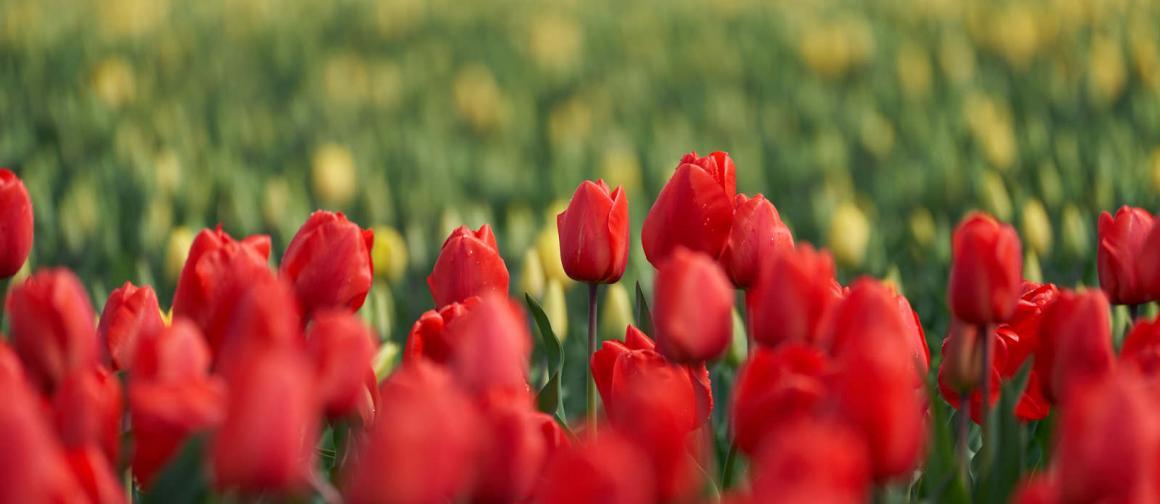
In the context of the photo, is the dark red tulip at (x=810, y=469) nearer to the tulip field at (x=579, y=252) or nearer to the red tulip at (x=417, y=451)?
the tulip field at (x=579, y=252)

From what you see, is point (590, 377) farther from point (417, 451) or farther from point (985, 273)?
point (417, 451)

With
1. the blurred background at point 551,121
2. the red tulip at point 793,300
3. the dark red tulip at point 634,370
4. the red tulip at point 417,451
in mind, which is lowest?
the blurred background at point 551,121

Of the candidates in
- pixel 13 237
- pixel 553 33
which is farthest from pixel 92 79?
pixel 13 237

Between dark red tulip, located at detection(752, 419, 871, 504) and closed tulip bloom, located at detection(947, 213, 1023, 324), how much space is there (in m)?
0.48

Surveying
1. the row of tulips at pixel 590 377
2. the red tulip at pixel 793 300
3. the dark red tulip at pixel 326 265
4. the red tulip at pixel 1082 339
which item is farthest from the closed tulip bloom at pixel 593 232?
the red tulip at pixel 1082 339

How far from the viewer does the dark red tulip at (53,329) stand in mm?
1041

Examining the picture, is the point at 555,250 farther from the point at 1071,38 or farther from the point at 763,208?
the point at 1071,38

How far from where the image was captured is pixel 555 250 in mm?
2547

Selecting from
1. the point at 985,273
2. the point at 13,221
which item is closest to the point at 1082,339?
the point at 985,273

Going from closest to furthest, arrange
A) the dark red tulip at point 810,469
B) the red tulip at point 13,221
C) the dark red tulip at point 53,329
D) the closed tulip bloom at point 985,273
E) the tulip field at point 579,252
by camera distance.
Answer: the dark red tulip at point 810,469 < the tulip field at point 579,252 < the dark red tulip at point 53,329 < the closed tulip bloom at point 985,273 < the red tulip at point 13,221

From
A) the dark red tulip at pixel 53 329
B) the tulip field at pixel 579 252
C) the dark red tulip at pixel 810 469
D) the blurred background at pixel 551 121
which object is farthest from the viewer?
the blurred background at pixel 551 121

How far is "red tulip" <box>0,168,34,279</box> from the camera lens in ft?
4.68

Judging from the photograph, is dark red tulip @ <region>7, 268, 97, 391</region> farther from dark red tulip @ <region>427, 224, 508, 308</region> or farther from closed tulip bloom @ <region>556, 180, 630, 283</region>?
closed tulip bloom @ <region>556, 180, 630, 283</region>

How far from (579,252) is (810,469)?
2.67ft
